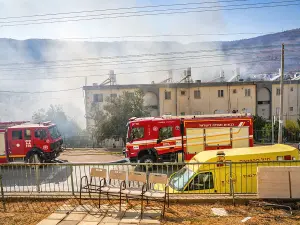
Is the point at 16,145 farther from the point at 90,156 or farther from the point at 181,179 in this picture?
the point at 181,179

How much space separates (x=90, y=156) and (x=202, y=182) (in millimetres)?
15977

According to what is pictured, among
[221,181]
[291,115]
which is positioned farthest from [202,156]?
[291,115]

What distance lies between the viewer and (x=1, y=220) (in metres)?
6.84

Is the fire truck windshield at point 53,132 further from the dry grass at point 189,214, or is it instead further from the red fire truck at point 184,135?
the dry grass at point 189,214

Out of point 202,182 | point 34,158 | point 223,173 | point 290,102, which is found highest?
point 290,102

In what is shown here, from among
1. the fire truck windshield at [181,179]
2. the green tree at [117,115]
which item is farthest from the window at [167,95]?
the fire truck windshield at [181,179]

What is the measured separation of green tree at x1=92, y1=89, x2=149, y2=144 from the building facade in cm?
825

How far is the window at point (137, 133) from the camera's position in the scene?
16.3 meters

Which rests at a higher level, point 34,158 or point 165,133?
point 165,133

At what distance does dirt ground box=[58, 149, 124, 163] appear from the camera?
21.4m

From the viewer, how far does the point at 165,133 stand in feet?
53.2

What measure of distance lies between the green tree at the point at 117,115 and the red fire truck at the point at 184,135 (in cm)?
1056

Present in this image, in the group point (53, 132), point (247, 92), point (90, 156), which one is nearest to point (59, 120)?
point (90, 156)

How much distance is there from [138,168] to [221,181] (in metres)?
7.73
